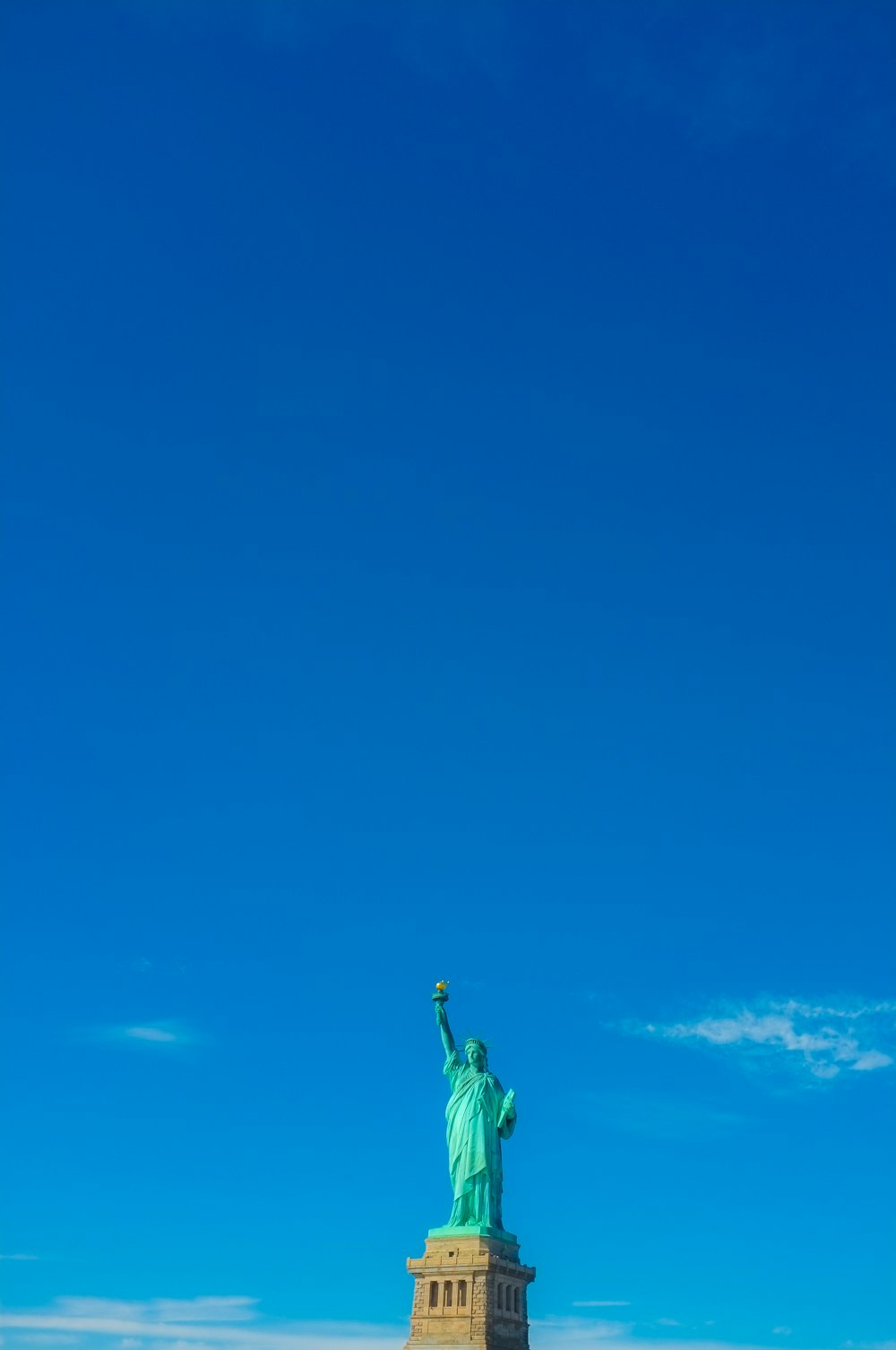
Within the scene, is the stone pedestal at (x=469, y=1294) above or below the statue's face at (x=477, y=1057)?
below

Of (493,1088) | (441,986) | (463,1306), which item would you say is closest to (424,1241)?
(463,1306)

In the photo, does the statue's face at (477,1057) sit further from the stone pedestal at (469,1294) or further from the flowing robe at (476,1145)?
the stone pedestal at (469,1294)

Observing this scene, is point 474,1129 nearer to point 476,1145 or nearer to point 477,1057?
point 476,1145

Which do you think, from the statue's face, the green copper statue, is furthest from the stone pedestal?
the statue's face

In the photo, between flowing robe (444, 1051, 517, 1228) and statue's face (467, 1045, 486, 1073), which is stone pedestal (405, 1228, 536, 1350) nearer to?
flowing robe (444, 1051, 517, 1228)

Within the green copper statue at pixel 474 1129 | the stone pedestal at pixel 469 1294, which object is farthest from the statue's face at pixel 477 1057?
the stone pedestal at pixel 469 1294

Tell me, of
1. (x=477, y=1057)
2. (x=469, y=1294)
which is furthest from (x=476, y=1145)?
(x=469, y=1294)
